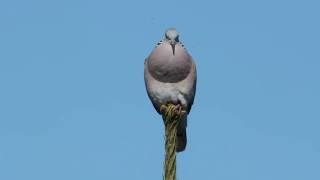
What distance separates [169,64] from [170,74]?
0.41ft

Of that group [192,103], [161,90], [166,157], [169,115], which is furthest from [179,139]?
[166,157]

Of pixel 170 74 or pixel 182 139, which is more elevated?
pixel 170 74

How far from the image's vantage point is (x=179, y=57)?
6.05 m

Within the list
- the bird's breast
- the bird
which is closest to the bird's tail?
the bird

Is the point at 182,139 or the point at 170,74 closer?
the point at 170,74

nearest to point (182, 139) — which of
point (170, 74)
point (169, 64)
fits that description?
point (170, 74)

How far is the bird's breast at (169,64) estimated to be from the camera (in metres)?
6.03

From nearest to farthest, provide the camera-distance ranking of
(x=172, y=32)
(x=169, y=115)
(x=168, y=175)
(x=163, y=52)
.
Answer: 1. (x=168, y=175)
2. (x=169, y=115)
3. (x=163, y=52)
4. (x=172, y=32)

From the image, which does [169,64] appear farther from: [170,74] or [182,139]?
[182,139]

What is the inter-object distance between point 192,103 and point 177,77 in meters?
0.65

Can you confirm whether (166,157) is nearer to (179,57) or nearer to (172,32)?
(179,57)

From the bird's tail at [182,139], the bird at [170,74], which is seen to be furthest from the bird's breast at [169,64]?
the bird's tail at [182,139]

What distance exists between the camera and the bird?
605cm

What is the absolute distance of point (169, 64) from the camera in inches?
237
